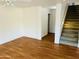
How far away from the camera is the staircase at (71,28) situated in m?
5.50

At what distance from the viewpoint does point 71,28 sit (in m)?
6.16

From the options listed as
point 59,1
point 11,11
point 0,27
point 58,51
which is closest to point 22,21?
point 11,11

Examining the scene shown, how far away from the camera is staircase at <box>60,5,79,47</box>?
550cm

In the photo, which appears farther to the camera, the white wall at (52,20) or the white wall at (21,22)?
the white wall at (52,20)

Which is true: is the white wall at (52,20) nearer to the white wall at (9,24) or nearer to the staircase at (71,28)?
the staircase at (71,28)

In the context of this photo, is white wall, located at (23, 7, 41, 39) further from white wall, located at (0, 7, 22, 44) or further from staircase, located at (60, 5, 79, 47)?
staircase, located at (60, 5, 79, 47)

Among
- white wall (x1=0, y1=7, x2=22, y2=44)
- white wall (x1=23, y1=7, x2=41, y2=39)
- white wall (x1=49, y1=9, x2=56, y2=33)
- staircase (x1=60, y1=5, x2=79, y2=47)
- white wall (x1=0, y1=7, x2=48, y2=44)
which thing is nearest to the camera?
staircase (x1=60, y1=5, x2=79, y2=47)

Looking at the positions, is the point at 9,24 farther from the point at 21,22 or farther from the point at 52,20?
the point at 52,20

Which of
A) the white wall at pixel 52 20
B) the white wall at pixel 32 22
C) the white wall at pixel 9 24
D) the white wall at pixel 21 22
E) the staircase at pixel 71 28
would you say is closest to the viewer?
the staircase at pixel 71 28

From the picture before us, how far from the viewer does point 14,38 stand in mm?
6621

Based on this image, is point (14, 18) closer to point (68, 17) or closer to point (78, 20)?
point (68, 17)

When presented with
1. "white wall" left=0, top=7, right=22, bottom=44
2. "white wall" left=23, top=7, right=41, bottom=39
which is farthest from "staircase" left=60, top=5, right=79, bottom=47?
"white wall" left=0, top=7, right=22, bottom=44

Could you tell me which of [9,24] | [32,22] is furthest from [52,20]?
[9,24]

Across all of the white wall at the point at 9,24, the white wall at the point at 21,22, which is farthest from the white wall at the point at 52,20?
the white wall at the point at 9,24
